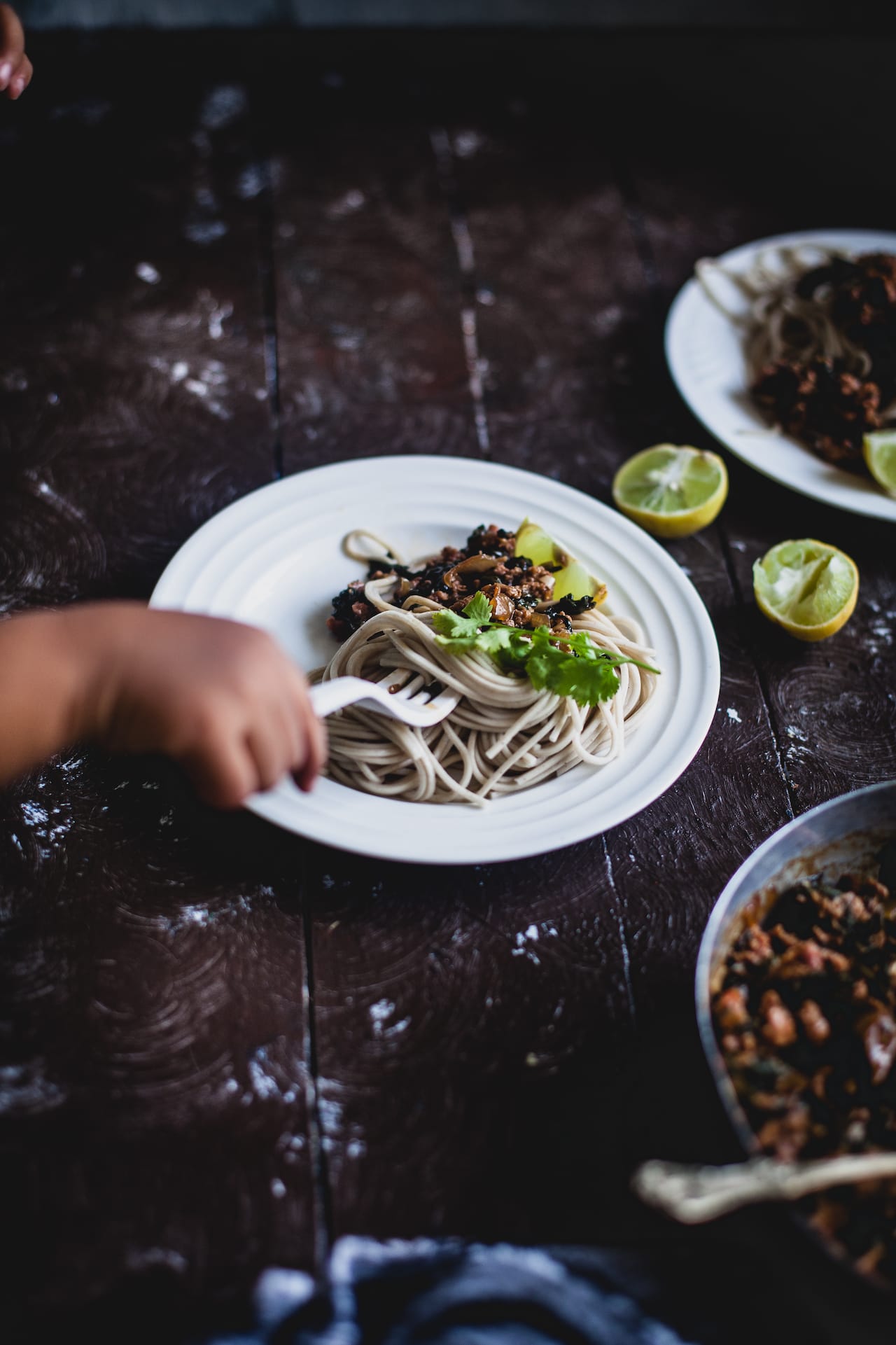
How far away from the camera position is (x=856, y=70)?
442 cm

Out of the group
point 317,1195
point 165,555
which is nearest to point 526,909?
point 317,1195

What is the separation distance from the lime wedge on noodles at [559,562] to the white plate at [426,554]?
62mm

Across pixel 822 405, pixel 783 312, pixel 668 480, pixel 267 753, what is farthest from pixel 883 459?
pixel 267 753

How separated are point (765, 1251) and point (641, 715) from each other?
3.27 ft

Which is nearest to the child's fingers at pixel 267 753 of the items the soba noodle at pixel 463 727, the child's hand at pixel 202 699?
the child's hand at pixel 202 699

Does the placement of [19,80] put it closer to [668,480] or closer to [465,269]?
[465,269]

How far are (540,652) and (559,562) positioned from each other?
15.8 inches

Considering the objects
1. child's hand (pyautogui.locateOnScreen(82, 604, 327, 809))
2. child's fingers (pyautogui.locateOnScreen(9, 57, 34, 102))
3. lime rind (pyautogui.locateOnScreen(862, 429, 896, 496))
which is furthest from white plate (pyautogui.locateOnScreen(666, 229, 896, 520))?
child's fingers (pyautogui.locateOnScreen(9, 57, 34, 102))

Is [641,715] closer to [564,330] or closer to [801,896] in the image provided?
[801,896]

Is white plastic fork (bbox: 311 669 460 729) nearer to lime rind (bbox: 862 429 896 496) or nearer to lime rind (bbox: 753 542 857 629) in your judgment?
lime rind (bbox: 753 542 857 629)

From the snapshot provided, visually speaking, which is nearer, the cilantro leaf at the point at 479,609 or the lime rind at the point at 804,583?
the cilantro leaf at the point at 479,609

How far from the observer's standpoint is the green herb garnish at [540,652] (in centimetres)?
204

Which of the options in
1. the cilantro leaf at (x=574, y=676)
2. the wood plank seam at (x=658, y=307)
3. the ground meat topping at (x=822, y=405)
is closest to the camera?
the cilantro leaf at (x=574, y=676)

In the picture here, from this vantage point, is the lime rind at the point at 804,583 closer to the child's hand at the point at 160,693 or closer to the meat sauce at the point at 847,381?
the meat sauce at the point at 847,381
